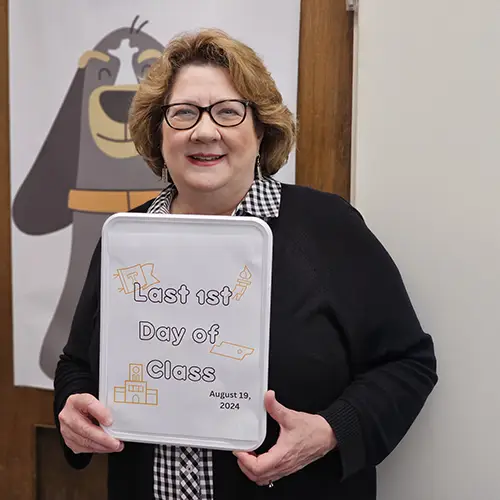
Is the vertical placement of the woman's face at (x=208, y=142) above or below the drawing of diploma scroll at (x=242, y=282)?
above

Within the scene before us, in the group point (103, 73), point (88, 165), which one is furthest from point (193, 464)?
point (103, 73)

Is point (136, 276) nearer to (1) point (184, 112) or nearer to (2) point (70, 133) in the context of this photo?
(1) point (184, 112)

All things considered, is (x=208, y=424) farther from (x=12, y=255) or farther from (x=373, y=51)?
(x=12, y=255)

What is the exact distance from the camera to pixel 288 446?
0.87m

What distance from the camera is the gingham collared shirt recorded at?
0.98m

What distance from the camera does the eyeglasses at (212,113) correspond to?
3.23 ft

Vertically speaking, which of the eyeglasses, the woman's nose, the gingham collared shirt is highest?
the eyeglasses

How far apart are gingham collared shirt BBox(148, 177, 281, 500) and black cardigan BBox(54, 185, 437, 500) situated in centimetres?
2

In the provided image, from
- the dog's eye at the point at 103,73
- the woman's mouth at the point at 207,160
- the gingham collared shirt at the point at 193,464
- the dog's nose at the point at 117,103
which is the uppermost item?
the dog's eye at the point at 103,73

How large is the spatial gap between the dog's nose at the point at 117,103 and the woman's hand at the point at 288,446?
0.86 metres

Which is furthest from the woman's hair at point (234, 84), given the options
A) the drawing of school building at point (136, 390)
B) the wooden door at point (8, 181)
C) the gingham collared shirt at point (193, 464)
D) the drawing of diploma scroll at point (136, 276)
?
the drawing of school building at point (136, 390)

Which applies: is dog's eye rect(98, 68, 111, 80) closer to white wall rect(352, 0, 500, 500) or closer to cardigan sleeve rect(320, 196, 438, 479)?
white wall rect(352, 0, 500, 500)

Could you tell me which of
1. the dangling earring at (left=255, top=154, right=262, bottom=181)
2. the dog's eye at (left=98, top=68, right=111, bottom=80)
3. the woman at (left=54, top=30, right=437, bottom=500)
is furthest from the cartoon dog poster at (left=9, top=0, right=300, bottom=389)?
the woman at (left=54, top=30, right=437, bottom=500)

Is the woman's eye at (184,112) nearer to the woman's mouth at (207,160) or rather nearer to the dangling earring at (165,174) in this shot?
the woman's mouth at (207,160)
